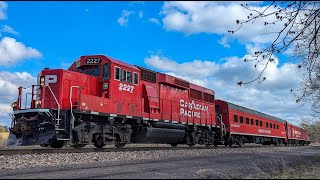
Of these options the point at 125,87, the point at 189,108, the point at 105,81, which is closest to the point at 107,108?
the point at 105,81

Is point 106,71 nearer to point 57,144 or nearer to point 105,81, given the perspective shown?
point 105,81

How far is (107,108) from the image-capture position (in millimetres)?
16219

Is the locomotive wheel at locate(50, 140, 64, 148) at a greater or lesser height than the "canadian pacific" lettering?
lesser

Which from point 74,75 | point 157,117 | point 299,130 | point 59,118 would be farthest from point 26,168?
point 299,130

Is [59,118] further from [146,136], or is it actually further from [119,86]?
[146,136]

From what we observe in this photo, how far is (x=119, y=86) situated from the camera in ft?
55.7

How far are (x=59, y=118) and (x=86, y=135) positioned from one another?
1465 mm

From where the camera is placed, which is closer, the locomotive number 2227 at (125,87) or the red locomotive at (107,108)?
the red locomotive at (107,108)

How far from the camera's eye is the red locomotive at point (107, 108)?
47.1ft

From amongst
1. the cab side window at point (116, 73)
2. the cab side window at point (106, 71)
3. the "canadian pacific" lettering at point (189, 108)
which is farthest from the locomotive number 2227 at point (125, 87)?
the "canadian pacific" lettering at point (189, 108)

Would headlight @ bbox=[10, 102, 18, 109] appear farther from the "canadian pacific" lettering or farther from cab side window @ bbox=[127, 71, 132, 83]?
the "canadian pacific" lettering

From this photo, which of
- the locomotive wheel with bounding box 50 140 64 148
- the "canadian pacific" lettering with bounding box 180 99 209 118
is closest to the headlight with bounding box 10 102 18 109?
the locomotive wheel with bounding box 50 140 64 148

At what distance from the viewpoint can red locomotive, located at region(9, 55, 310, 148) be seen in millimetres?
14352

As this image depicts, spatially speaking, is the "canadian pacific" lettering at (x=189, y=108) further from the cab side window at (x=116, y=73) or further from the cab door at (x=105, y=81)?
the cab door at (x=105, y=81)
